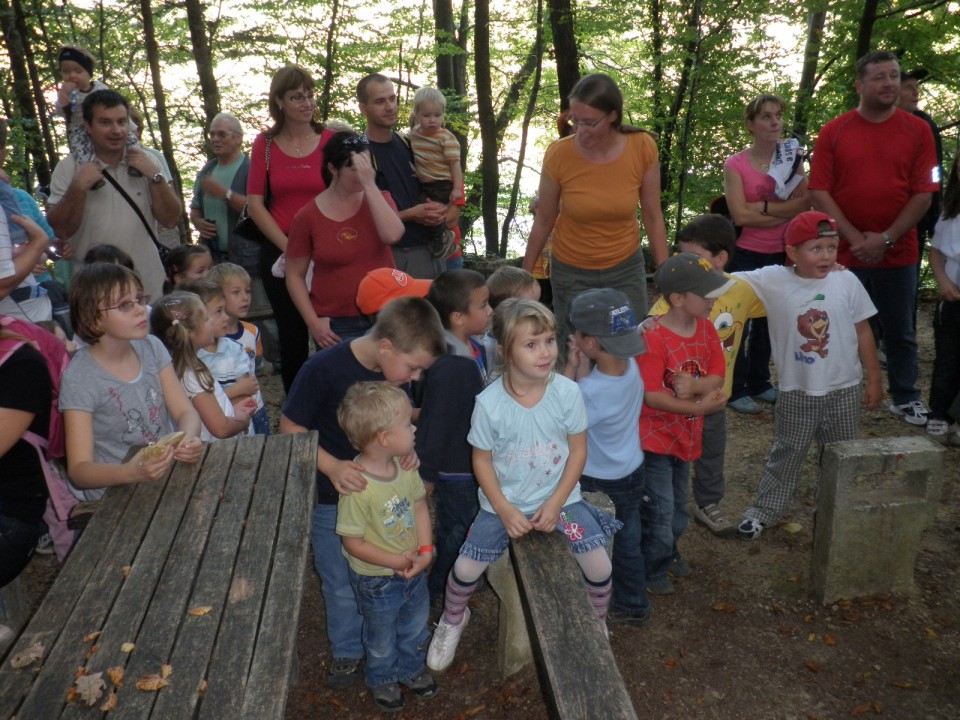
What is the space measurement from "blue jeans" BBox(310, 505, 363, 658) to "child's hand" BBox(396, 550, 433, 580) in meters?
0.39

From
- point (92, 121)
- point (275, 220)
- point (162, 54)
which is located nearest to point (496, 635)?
point (275, 220)

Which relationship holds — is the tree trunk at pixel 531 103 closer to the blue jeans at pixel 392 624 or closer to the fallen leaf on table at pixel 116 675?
the blue jeans at pixel 392 624

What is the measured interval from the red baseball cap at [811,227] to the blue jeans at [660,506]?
4.56ft

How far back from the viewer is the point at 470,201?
15.3m

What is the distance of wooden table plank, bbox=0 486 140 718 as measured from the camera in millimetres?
1820

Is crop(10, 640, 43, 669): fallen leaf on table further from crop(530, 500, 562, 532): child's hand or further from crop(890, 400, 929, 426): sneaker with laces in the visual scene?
crop(890, 400, 929, 426): sneaker with laces

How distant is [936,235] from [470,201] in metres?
11.0

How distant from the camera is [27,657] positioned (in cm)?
191

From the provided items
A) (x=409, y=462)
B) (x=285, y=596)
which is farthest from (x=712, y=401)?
(x=285, y=596)

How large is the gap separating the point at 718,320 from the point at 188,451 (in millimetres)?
2905

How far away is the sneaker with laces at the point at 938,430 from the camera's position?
17.2 feet

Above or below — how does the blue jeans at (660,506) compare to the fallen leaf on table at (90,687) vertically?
below

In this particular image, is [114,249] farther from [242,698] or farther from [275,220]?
[242,698]

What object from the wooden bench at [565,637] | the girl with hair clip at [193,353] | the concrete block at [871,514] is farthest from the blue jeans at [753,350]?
the girl with hair clip at [193,353]
